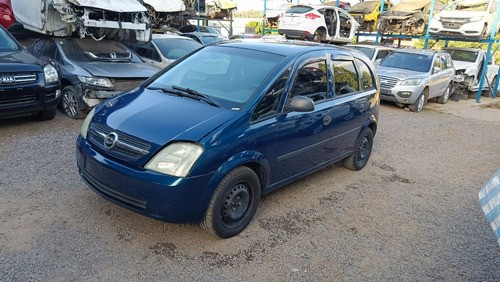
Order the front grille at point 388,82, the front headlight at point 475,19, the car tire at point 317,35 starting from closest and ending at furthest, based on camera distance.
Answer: the front grille at point 388,82, the front headlight at point 475,19, the car tire at point 317,35

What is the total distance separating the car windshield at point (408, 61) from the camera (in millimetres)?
11291

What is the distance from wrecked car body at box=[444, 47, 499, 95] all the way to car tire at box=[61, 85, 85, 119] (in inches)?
521

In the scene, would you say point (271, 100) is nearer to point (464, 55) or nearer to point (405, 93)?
point (405, 93)

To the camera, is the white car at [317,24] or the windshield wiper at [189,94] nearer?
the windshield wiper at [189,94]

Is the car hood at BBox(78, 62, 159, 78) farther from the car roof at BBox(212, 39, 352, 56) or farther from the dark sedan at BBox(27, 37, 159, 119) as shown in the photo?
the car roof at BBox(212, 39, 352, 56)

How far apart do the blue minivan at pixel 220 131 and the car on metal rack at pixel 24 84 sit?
2.66m

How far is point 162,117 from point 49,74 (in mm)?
3821

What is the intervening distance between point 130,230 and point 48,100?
3.63 meters

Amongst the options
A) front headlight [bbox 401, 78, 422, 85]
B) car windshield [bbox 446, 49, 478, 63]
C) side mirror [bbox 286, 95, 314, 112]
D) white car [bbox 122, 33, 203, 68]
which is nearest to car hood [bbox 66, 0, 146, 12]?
white car [bbox 122, 33, 203, 68]

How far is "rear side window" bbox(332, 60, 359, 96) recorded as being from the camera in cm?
448

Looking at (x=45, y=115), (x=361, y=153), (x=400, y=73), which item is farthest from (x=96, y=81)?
(x=400, y=73)

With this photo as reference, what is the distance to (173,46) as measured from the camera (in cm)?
912

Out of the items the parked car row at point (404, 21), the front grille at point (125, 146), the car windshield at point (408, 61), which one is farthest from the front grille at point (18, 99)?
the parked car row at point (404, 21)

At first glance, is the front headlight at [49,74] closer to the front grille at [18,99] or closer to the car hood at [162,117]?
the front grille at [18,99]
